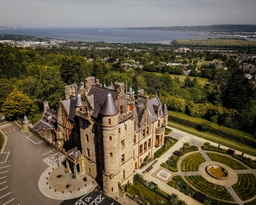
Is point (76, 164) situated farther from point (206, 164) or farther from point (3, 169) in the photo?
point (206, 164)

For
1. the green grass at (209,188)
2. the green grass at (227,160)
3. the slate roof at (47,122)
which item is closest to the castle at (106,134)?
the slate roof at (47,122)

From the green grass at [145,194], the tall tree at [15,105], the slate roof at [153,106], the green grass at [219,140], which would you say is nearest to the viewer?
the green grass at [145,194]

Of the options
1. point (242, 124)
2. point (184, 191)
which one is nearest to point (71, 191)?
point (184, 191)

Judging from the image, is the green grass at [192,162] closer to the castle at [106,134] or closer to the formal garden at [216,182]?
the formal garden at [216,182]

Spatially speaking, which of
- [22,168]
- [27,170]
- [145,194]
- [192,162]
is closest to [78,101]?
[27,170]

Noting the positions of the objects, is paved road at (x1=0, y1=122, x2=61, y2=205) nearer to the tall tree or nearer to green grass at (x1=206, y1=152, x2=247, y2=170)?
the tall tree

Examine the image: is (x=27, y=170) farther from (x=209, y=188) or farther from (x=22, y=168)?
(x=209, y=188)
